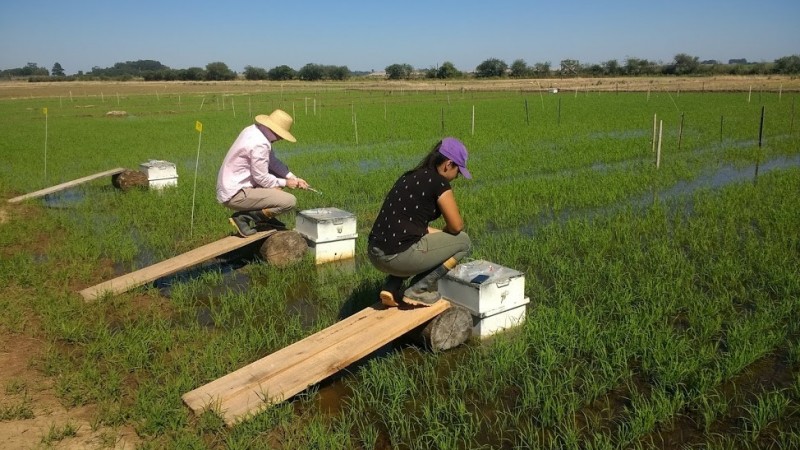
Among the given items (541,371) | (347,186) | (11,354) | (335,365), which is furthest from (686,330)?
(347,186)

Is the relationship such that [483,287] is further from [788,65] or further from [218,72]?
[218,72]

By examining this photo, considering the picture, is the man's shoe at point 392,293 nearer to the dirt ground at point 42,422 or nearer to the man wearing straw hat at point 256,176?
the dirt ground at point 42,422

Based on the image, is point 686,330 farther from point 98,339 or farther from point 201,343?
point 98,339

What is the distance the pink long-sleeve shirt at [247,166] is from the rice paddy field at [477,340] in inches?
30.1

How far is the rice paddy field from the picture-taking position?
9.48 ft

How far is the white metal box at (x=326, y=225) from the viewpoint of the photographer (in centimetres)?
544

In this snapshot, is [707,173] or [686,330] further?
[707,173]

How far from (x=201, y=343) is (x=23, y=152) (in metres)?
12.8

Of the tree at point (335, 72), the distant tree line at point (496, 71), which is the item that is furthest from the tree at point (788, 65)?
the tree at point (335, 72)

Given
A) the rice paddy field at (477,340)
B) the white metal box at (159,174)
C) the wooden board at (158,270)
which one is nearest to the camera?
the rice paddy field at (477,340)

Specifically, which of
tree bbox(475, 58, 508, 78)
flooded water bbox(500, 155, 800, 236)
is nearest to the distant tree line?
tree bbox(475, 58, 508, 78)

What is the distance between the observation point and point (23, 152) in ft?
45.4

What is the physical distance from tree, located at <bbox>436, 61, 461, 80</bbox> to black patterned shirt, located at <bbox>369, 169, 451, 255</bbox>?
74579 millimetres

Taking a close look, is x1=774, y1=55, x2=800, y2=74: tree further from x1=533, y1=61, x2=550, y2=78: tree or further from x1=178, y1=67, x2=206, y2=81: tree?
x1=178, y1=67, x2=206, y2=81: tree
